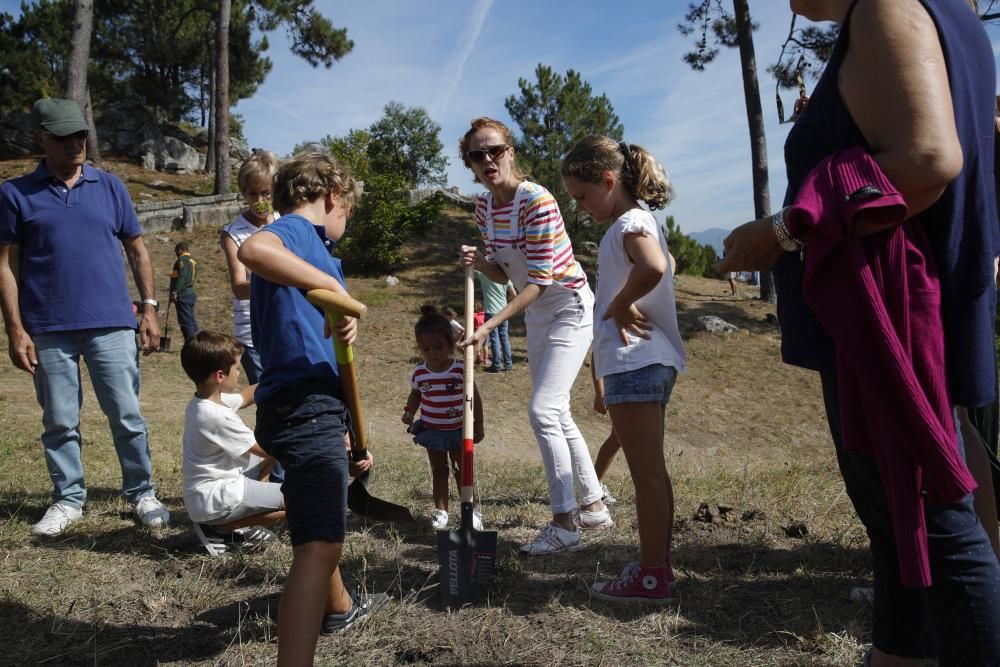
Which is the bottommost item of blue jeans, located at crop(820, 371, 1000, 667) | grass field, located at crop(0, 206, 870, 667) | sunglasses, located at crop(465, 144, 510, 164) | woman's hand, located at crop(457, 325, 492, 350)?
grass field, located at crop(0, 206, 870, 667)

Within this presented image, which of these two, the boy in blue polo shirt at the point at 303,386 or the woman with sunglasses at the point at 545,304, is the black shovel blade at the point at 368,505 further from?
the woman with sunglasses at the point at 545,304

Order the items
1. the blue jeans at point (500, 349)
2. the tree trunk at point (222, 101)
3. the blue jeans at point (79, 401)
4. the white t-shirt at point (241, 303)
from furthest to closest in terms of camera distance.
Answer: the tree trunk at point (222, 101)
the blue jeans at point (500, 349)
the white t-shirt at point (241, 303)
the blue jeans at point (79, 401)

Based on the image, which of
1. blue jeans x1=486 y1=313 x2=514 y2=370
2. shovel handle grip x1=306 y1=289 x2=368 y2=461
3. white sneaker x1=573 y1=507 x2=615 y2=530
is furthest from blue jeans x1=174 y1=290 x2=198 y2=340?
shovel handle grip x1=306 y1=289 x2=368 y2=461

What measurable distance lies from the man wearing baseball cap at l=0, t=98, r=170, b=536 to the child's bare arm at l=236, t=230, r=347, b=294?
2.13 m

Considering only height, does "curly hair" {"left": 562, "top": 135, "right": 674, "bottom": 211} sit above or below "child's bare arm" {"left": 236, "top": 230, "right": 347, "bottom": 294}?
above

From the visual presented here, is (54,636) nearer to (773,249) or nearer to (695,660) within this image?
(695,660)

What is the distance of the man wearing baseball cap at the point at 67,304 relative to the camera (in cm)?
384

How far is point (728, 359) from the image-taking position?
12.4 metres

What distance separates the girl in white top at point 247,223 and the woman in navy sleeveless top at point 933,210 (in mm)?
2927

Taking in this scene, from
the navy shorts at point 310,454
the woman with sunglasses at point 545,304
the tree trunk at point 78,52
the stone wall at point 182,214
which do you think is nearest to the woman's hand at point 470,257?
the woman with sunglasses at point 545,304

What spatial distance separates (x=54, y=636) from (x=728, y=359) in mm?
11054

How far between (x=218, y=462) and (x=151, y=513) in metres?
0.70

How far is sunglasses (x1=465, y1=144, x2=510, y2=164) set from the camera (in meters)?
3.64

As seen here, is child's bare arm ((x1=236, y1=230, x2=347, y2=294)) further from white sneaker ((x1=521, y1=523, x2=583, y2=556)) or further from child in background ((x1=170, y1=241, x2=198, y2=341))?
child in background ((x1=170, y1=241, x2=198, y2=341))
